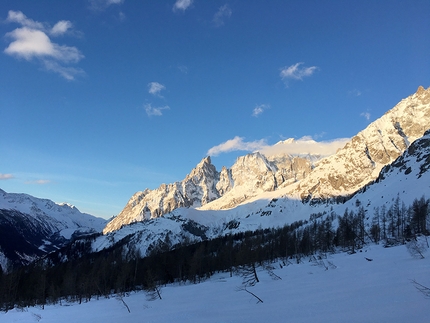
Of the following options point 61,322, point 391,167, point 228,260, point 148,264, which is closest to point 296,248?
point 228,260

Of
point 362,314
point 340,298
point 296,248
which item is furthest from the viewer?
point 296,248

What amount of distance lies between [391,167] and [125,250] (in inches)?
6718

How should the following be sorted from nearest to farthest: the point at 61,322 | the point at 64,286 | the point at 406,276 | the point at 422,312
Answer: the point at 422,312 → the point at 406,276 → the point at 61,322 → the point at 64,286

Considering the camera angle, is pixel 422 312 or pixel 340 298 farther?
pixel 340 298

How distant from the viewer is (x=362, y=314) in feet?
32.0

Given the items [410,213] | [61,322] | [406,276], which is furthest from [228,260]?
[406,276]

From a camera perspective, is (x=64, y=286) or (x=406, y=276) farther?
(x=64, y=286)

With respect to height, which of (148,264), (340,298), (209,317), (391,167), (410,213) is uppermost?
(391,167)

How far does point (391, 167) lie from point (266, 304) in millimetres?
178812

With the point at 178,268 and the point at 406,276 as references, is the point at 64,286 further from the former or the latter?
the point at 406,276

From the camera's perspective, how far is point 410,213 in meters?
86.7

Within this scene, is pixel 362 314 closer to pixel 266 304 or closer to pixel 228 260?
pixel 266 304

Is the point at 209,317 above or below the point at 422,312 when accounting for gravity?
below

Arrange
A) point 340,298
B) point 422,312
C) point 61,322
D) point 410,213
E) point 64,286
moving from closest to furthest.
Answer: point 422,312
point 340,298
point 61,322
point 64,286
point 410,213
